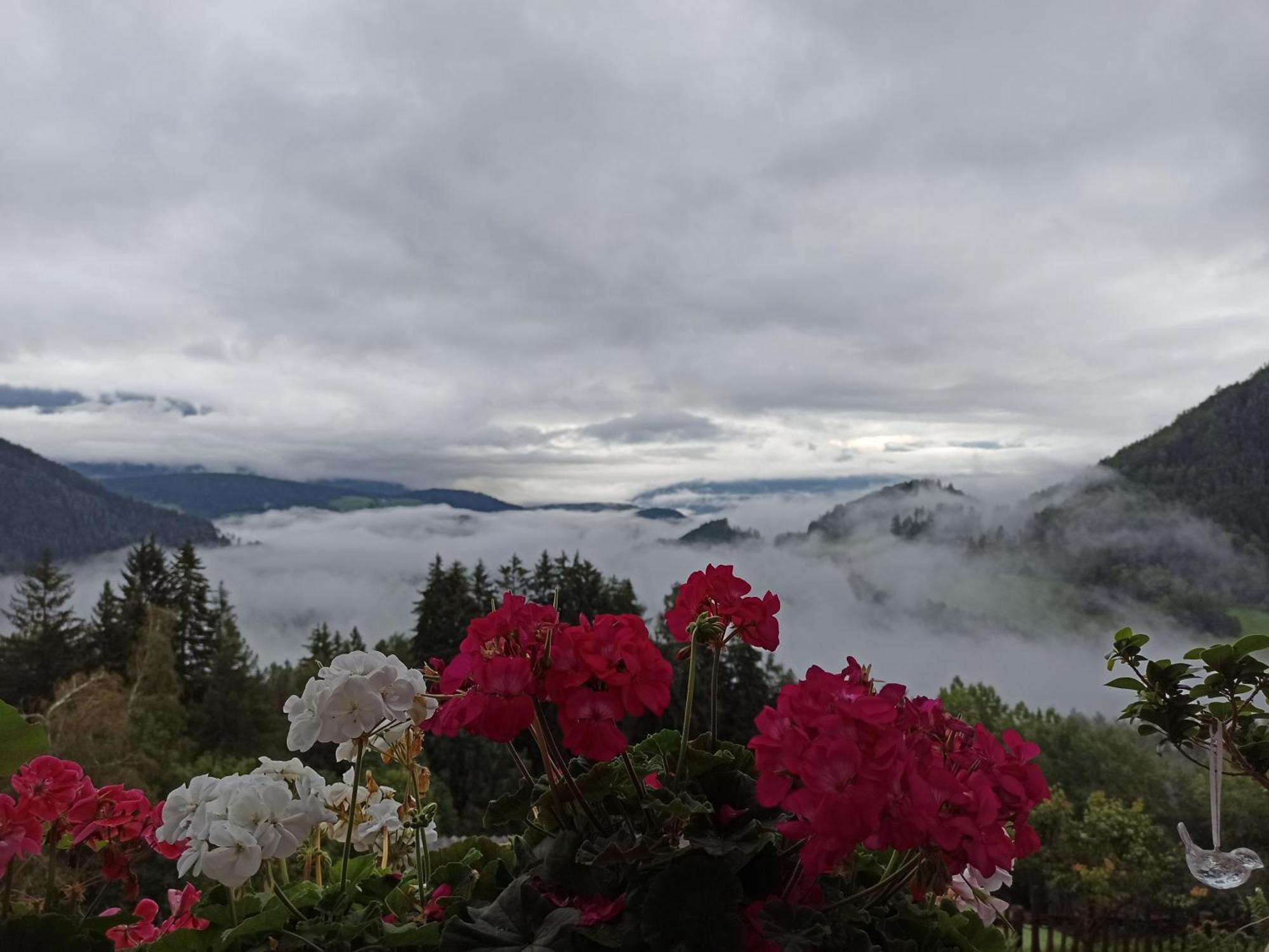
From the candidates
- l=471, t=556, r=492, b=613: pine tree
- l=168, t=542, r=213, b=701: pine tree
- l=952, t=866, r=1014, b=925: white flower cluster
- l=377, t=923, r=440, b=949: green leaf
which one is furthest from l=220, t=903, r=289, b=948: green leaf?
l=471, t=556, r=492, b=613: pine tree

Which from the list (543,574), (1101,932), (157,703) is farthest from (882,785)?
(543,574)

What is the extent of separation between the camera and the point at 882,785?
2.42 feet

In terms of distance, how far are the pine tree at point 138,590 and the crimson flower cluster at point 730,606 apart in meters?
28.4

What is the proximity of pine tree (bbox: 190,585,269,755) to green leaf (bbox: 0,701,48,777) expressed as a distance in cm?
2315

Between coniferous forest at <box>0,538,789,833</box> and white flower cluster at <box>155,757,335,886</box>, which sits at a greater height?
white flower cluster at <box>155,757,335,886</box>

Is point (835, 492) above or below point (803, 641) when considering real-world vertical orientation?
above

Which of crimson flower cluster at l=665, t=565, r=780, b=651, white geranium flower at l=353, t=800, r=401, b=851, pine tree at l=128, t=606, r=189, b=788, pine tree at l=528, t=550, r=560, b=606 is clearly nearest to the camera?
crimson flower cluster at l=665, t=565, r=780, b=651

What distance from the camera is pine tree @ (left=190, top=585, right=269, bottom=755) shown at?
2138 centimetres

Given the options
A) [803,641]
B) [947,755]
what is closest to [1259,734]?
[947,755]

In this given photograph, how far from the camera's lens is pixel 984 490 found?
69812 mm

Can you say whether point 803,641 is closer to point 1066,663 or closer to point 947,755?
point 1066,663

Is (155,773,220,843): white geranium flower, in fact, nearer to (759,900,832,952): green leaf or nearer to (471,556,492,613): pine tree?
(759,900,832,952): green leaf

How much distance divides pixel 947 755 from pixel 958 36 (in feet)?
26.6

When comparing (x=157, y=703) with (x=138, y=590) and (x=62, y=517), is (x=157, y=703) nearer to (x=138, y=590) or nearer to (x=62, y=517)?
(x=138, y=590)
